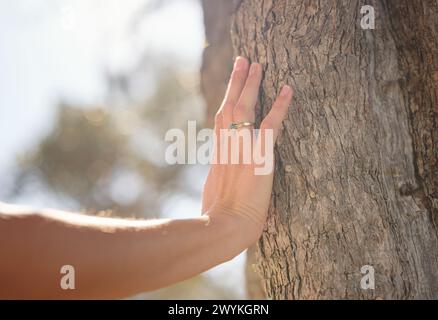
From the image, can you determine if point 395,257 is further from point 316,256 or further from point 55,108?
point 55,108

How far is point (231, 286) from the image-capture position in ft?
25.2

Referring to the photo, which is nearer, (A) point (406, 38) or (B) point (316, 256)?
(B) point (316, 256)

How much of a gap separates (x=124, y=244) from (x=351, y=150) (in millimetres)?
825

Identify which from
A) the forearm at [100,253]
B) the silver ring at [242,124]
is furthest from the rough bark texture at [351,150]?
the forearm at [100,253]

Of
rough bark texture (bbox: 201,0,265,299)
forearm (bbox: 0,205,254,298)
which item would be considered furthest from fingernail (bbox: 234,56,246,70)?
rough bark texture (bbox: 201,0,265,299)

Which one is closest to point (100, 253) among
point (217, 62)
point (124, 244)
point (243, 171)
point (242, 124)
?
point (124, 244)

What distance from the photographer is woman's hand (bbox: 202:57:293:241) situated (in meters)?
1.88

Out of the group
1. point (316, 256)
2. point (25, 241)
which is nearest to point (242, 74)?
point (316, 256)

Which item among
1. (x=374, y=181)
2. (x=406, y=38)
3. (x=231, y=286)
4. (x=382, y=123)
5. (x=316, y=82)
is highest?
(x=406, y=38)

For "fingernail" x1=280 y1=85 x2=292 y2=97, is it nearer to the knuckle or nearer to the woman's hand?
the woman's hand

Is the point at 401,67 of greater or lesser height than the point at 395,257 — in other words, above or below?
above

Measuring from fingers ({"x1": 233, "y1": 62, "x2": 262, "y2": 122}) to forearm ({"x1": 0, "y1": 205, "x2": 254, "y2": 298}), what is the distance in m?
0.47

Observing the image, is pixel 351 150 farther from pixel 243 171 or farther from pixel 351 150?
pixel 243 171

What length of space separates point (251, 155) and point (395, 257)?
543 mm
